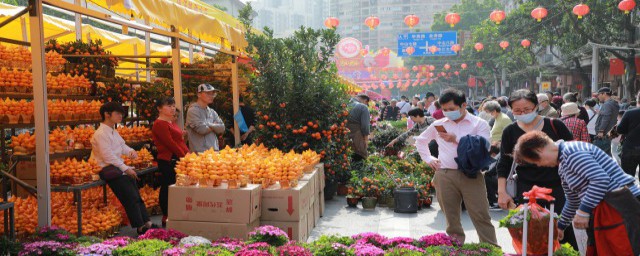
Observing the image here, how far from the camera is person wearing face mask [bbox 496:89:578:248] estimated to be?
477 cm

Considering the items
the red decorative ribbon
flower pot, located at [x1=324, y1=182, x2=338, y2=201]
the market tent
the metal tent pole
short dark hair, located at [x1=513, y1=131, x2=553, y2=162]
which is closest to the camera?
short dark hair, located at [x1=513, y1=131, x2=553, y2=162]

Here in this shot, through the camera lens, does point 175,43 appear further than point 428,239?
Yes

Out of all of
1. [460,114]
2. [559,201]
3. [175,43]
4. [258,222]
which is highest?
[175,43]

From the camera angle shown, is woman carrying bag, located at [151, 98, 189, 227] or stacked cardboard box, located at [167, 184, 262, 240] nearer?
stacked cardboard box, located at [167, 184, 262, 240]

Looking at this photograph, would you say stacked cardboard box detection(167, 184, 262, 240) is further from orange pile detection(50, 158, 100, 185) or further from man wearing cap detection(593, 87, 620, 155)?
man wearing cap detection(593, 87, 620, 155)

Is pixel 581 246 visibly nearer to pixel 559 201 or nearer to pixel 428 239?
pixel 559 201

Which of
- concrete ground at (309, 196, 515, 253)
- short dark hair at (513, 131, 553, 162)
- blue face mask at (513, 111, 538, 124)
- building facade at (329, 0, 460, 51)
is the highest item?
building facade at (329, 0, 460, 51)

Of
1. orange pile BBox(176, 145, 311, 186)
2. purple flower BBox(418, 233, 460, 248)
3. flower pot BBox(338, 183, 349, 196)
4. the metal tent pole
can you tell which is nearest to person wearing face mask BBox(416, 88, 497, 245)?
purple flower BBox(418, 233, 460, 248)

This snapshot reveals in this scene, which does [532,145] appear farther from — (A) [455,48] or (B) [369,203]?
(A) [455,48]

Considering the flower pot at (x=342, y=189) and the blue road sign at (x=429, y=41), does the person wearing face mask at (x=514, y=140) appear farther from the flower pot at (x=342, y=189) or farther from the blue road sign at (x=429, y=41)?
the blue road sign at (x=429, y=41)

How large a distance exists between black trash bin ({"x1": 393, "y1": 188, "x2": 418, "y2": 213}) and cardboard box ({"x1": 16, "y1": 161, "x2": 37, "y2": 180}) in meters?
4.82

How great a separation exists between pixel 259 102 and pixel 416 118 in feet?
10.2

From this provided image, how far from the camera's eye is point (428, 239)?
4.84m

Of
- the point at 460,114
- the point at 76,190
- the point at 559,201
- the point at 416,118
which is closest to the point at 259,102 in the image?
the point at 416,118
